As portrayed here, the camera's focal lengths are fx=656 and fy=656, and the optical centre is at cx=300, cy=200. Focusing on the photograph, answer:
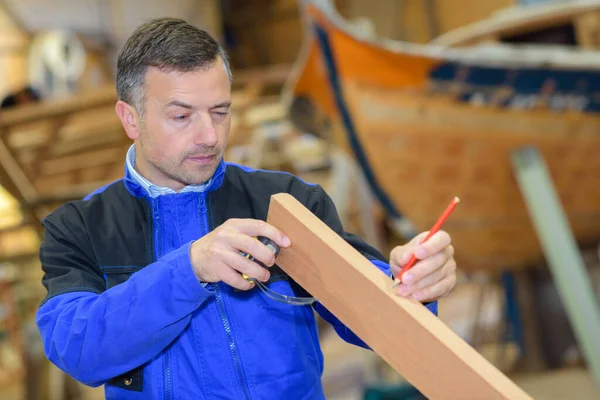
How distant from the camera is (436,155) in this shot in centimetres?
287

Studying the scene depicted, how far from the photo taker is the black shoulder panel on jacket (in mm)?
760

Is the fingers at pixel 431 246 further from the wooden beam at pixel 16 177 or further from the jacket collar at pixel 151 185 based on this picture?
the wooden beam at pixel 16 177

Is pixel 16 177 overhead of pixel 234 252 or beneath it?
beneath

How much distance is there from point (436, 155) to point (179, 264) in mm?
2337

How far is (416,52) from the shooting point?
2533 mm

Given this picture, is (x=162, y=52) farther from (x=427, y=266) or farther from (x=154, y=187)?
(x=427, y=266)

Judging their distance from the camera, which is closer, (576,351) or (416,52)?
(416,52)

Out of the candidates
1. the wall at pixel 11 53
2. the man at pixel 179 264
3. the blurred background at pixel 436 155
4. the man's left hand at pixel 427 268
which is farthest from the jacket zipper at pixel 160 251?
the wall at pixel 11 53

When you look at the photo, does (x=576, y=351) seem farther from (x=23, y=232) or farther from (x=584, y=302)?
(x=23, y=232)

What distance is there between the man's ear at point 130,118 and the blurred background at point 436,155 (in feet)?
5.93

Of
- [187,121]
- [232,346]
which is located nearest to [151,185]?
[187,121]

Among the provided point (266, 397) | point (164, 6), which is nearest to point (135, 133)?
point (266, 397)

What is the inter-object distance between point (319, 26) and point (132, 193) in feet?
6.36

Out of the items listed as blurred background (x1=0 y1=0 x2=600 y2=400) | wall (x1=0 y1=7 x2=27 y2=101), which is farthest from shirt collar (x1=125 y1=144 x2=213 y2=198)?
wall (x1=0 y1=7 x2=27 y2=101)
